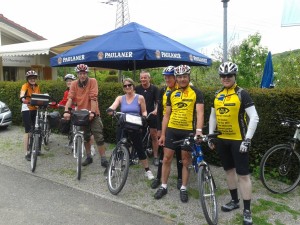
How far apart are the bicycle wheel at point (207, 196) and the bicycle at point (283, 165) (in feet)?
4.29

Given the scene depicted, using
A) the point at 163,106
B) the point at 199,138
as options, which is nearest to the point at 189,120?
the point at 199,138

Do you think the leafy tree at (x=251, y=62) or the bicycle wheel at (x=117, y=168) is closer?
the bicycle wheel at (x=117, y=168)

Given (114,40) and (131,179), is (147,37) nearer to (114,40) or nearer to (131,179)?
(114,40)

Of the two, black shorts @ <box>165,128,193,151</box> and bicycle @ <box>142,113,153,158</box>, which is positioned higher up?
black shorts @ <box>165,128,193,151</box>

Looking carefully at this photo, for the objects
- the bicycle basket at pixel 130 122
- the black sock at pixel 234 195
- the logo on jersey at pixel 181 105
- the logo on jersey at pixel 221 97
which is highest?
the logo on jersey at pixel 221 97

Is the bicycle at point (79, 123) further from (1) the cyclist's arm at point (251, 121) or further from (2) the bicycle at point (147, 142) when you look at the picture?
(1) the cyclist's arm at point (251, 121)

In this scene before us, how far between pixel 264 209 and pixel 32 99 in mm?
4592

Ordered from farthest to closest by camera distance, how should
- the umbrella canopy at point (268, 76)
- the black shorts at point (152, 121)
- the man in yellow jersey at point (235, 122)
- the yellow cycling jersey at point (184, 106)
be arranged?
the umbrella canopy at point (268, 76) < the black shorts at point (152, 121) < the yellow cycling jersey at point (184, 106) < the man in yellow jersey at point (235, 122)

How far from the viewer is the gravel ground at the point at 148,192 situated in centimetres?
420

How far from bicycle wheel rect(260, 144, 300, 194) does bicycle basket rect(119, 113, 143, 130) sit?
6.65ft

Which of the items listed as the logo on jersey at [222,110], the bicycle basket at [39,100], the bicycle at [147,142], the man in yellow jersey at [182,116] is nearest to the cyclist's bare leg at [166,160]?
the man in yellow jersey at [182,116]

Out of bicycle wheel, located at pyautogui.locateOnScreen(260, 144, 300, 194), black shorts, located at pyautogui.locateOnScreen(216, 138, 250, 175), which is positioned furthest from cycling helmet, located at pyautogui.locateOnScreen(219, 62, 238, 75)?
bicycle wheel, located at pyautogui.locateOnScreen(260, 144, 300, 194)

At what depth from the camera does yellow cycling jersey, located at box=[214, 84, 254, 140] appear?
12.8 ft

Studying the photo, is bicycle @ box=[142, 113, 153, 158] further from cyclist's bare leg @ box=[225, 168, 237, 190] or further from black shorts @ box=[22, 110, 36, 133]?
cyclist's bare leg @ box=[225, 168, 237, 190]
